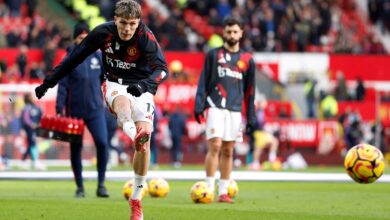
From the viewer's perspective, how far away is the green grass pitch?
39.3ft

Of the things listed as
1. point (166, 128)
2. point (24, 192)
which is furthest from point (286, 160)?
point (24, 192)

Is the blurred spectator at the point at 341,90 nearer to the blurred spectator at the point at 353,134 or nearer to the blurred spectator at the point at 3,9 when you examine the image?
the blurred spectator at the point at 353,134

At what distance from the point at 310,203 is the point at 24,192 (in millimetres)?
4716

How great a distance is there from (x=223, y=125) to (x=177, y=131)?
18.1 meters

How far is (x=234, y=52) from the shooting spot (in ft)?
50.3

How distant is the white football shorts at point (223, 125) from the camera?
1486 centimetres

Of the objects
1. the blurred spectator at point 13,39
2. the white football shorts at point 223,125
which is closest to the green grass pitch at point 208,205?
the white football shorts at point 223,125

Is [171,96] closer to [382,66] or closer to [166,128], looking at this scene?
[166,128]

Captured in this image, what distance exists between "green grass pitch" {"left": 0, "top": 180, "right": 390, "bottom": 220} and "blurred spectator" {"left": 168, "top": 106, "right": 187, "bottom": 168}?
45.1 ft

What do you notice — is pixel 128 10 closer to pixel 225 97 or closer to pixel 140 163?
pixel 140 163

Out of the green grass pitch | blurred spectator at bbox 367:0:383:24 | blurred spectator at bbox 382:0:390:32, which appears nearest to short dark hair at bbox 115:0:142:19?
the green grass pitch

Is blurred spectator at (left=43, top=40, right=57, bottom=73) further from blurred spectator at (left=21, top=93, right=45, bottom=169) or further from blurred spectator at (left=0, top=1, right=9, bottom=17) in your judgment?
blurred spectator at (left=21, top=93, right=45, bottom=169)

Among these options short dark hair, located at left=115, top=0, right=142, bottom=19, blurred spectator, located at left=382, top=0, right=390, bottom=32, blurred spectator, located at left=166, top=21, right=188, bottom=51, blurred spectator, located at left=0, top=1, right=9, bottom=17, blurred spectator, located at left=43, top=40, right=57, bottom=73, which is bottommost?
short dark hair, located at left=115, top=0, right=142, bottom=19

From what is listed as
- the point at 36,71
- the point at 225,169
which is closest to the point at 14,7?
the point at 36,71
